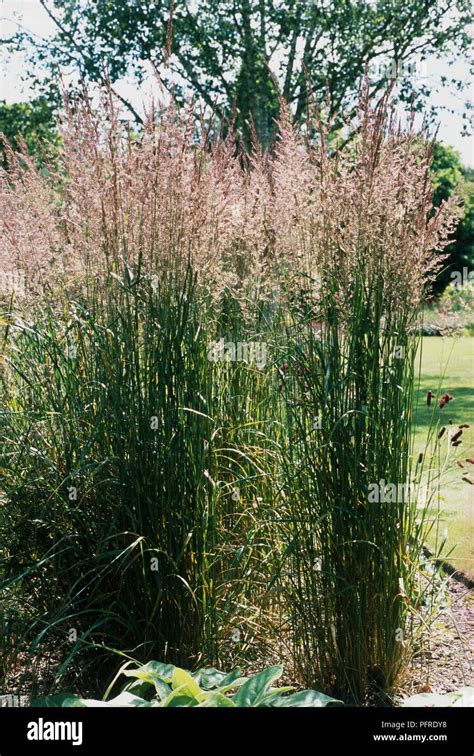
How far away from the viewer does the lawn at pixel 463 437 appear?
4.68 meters

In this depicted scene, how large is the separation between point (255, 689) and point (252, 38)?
1109 cm

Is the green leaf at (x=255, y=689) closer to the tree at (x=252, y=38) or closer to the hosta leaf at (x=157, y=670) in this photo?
the hosta leaf at (x=157, y=670)

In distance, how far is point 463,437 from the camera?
7.39 m

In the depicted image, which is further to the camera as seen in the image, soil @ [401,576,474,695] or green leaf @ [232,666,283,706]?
soil @ [401,576,474,695]

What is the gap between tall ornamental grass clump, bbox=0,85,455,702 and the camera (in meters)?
2.70

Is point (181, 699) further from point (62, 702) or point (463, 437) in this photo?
point (463, 437)

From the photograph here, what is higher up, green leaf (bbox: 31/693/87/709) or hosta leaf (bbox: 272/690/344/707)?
hosta leaf (bbox: 272/690/344/707)

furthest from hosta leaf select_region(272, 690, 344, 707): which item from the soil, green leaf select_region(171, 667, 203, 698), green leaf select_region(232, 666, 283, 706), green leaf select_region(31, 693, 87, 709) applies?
the soil

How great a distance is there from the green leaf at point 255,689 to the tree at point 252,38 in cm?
1004

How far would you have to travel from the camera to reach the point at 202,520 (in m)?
2.79

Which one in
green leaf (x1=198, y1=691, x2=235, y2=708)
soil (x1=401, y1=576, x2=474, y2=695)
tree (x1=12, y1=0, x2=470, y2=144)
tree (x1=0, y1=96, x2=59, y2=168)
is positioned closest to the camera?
green leaf (x1=198, y1=691, x2=235, y2=708)

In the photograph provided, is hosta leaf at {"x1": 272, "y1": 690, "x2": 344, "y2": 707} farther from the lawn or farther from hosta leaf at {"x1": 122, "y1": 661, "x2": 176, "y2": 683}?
the lawn

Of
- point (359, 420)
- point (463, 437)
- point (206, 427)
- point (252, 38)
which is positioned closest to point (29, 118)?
point (252, 38)

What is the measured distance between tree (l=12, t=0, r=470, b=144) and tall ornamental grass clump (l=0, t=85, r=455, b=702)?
344 inches
